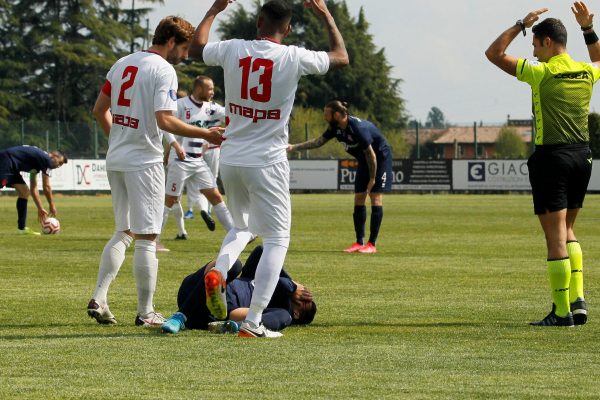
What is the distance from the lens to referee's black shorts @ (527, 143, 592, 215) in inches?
361

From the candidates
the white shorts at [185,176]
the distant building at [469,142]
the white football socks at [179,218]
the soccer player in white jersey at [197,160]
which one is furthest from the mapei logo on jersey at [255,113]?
the distant building at [469,142]

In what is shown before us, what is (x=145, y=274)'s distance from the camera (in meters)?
9.10

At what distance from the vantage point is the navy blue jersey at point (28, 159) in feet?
68.0

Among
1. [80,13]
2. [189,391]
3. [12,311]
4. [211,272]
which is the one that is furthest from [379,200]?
[80,13]

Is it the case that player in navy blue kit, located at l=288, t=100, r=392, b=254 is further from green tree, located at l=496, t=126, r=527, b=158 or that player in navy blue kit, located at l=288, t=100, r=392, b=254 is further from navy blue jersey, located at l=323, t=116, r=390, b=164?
green tree, located at l=496, t=126, r=527, b=158

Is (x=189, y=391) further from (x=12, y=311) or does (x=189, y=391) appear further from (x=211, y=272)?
(x=12, y=311)

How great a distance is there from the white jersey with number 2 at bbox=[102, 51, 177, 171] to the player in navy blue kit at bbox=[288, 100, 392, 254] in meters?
7.22

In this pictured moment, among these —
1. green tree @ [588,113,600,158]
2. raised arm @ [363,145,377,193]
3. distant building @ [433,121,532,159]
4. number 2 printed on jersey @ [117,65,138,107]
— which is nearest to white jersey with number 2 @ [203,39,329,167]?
number 2 printed on jersey @ [117,65,138,107]

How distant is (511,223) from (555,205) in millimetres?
16747

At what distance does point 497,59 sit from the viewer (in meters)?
9.18

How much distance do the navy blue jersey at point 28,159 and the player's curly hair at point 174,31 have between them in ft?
39.5

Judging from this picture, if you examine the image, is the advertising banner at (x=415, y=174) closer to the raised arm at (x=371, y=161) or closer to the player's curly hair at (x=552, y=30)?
the raised arm at (x=371, y=161)

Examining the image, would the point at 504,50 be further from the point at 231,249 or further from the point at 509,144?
→ the point at 509,144

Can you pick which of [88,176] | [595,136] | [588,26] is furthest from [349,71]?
[588,26]
